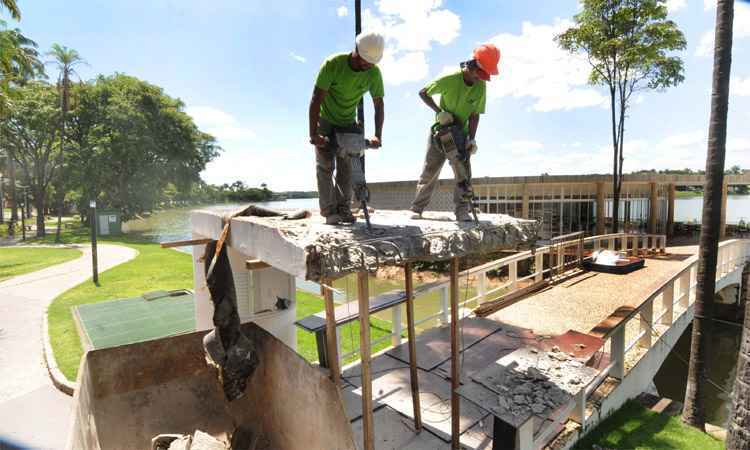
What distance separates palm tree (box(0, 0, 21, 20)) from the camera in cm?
1154

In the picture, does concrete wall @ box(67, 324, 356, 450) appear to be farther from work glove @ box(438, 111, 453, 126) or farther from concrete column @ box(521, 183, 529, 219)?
concrete column @ box(521, 183, 529, 219)

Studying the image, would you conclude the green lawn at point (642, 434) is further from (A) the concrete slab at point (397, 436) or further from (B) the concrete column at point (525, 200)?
(B) the concrete column at point (525, 200)

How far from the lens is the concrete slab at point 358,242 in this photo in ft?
7.13

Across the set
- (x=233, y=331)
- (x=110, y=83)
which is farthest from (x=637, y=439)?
(x=110, y=83)

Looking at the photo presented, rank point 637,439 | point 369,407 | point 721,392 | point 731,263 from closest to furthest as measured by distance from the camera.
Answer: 1. point 369,407
2. point 637,439
3. point 721,392
4. point 731,263

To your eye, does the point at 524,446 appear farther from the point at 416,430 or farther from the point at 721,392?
the point at 721,392

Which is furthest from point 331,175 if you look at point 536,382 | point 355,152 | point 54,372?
point 54,372

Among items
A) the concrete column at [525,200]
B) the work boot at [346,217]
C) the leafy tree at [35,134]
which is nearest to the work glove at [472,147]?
the work boot at [346,217]

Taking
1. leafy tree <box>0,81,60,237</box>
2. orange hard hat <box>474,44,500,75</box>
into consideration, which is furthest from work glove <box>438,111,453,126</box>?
leafy tree <box>0,81,60,237</box>

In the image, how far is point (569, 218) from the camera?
804 inches

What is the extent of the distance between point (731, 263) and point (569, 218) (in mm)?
8501

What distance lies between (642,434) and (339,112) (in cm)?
512

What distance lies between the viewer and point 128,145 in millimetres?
26844

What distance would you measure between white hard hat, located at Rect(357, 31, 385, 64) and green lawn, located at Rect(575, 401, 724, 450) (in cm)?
442
